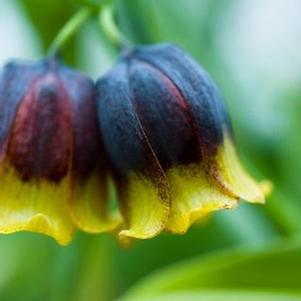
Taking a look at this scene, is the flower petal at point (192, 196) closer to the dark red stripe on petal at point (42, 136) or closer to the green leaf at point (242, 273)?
the dark red stripe on petal at point (42, 136)

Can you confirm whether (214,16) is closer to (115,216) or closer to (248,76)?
(248,76)

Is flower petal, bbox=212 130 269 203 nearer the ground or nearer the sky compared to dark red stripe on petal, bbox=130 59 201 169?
nearer the ground

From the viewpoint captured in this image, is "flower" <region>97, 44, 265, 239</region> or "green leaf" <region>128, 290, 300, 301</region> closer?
"flower" <region>97, 44, 265, 239</region>

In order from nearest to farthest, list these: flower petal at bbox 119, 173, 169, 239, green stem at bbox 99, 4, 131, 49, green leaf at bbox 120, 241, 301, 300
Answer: flower petal at bbox 119, 173, 169, 239 < green stem at bbox 99, 4, 131, 49 < green leaf at bbox 120, 241, 301, 300

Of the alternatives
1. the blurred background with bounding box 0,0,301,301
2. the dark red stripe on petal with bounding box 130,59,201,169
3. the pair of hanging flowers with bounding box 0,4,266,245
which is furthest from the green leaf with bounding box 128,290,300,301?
the dark red stripe on petal with bounding box 130,59,201,169

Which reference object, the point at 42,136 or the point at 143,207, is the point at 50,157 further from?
the point at 143,207

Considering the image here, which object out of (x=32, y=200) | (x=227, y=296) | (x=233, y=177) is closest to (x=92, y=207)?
(x=32, y=200)

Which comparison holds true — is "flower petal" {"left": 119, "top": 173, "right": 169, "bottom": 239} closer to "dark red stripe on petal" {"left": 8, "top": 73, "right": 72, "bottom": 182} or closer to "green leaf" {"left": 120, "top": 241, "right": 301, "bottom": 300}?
"dark red stripe on petal" {"left": 8, "top": 73, "right": 72, "bottom": 182}
